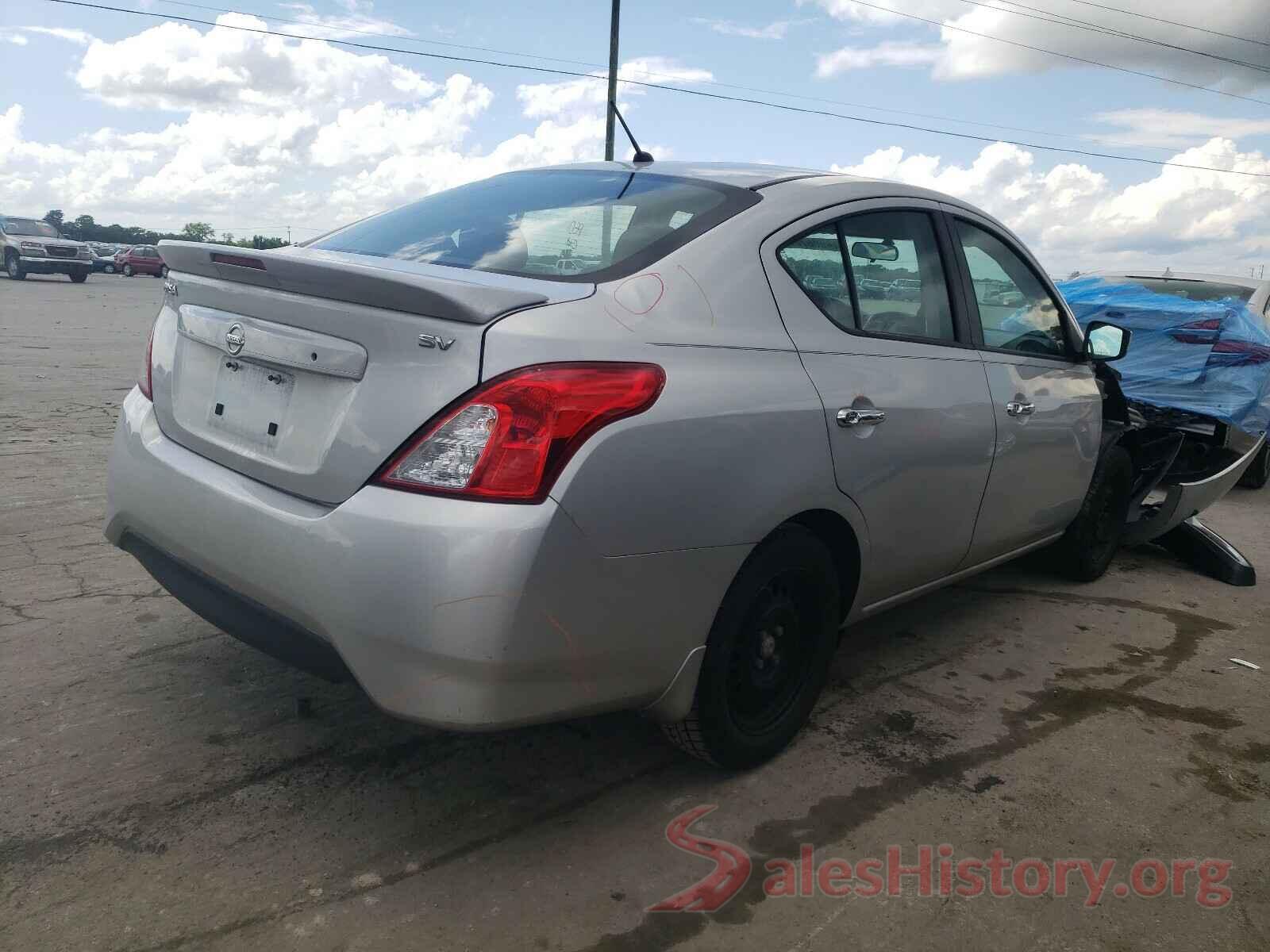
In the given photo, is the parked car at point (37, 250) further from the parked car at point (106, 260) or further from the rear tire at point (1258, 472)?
the rear tire at point (1258, 472)

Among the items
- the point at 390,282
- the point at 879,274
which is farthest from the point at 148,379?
the point at 879,274

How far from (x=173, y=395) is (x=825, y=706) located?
217cm

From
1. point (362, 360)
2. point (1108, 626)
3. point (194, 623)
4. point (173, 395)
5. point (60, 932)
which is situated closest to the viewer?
point (60, 932)

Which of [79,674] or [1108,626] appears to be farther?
[1108,626]

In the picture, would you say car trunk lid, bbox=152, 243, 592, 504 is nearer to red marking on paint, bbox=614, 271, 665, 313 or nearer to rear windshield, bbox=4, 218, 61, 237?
red marking on paint, bbox=614, 271, 665, 313

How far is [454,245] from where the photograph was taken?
2846mm

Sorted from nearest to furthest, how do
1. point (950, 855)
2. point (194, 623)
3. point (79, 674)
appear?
point (950, 855) < point (79, 674) < point (194, 623)

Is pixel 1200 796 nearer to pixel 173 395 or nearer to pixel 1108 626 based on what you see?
pixel 1108 626

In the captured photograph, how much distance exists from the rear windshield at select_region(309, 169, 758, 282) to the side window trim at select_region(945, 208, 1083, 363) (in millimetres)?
1102

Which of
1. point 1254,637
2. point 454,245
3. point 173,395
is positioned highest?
point 454,245

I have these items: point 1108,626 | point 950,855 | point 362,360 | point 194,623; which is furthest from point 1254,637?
point 194,623

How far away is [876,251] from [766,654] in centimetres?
130

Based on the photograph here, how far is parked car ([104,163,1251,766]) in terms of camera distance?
2102mm

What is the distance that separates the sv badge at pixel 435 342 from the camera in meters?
2.13
